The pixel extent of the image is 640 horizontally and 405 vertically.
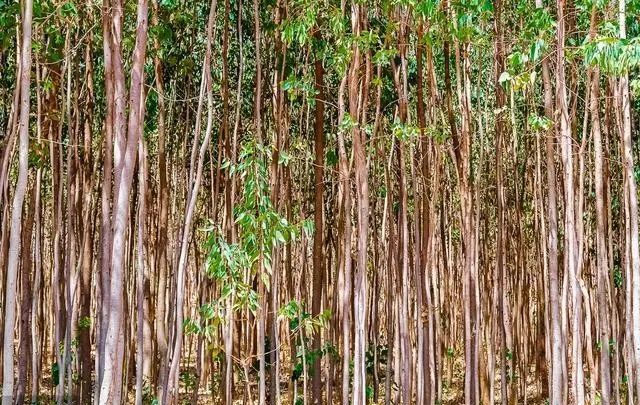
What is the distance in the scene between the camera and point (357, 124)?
7785 millimetres

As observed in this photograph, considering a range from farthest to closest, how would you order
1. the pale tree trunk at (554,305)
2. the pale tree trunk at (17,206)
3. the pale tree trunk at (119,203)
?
1. the pale tree trunk at (554,305)
2. the pale tree trunk at (17,206)
3. the pale tree trunk at (119,203)

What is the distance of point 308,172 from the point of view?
1436 centimetres

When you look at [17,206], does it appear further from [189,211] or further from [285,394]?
[285,394]

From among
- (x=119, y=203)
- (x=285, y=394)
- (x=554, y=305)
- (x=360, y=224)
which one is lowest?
(x=285, y=394)

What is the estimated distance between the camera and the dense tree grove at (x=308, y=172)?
688cm

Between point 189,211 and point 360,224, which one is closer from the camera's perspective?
point 189,211

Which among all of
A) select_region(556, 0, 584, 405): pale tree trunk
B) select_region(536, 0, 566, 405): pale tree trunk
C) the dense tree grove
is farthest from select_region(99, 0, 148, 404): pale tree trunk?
select_region(536, 0, 566, 405): pale tree trunk

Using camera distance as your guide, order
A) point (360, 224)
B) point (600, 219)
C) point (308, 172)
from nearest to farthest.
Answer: point (360, 224), point (600, 219), point (308, 172)

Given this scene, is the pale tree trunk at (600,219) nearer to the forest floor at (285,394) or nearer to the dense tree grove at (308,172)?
the dense tree grove at (308,172)

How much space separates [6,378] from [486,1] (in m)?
4.72

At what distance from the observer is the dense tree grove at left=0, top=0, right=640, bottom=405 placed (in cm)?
688

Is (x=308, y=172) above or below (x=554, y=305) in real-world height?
above

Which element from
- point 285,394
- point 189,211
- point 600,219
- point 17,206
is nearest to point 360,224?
point 189,211

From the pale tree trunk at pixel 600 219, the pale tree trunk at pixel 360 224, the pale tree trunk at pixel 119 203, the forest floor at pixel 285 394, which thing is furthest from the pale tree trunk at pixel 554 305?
the forest floor at pixel 285 394
